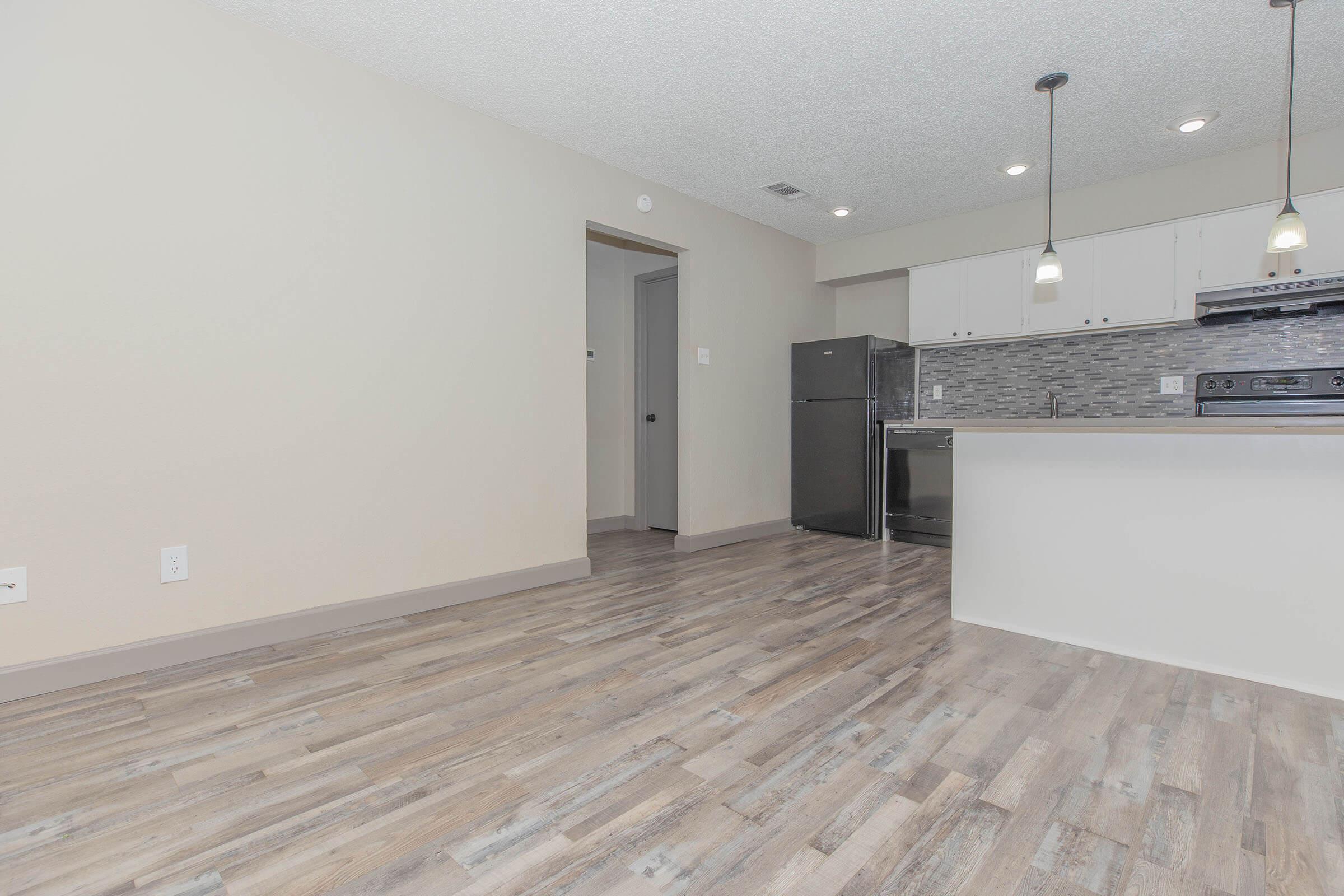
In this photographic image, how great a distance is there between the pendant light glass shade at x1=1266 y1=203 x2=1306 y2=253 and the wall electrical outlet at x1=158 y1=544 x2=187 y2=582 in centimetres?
425

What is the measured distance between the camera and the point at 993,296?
4.68m

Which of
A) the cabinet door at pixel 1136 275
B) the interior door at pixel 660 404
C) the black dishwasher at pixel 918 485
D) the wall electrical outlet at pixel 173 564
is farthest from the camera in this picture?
the interior door at pixel 660 404

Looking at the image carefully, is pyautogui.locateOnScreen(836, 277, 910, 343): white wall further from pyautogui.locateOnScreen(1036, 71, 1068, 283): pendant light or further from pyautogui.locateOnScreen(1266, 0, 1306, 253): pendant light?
pyautogui.locateOnScreen(1266, 0, 1306, 253): pendant light

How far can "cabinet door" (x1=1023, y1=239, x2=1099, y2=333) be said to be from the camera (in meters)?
4.27

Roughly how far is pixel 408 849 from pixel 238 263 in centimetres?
225

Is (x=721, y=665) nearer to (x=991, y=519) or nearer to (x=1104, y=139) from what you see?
(x=991, y=519)

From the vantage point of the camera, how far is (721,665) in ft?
7.76

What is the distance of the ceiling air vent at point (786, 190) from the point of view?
4285 mm

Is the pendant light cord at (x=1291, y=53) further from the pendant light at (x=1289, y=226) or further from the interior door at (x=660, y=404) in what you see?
the interior door at (x=660, y=404)

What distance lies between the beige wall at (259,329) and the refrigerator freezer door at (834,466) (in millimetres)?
2237

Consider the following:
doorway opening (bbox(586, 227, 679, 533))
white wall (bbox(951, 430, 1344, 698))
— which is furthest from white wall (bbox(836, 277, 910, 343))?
white wall (bbox(951, 430, 1344, 698))

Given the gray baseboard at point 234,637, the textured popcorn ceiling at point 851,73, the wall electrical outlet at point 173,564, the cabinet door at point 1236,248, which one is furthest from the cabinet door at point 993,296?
the wall electrical outlet at point 173,564

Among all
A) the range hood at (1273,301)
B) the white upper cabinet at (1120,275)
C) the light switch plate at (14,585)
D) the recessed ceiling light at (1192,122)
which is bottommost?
the light switch plate at (14,585)

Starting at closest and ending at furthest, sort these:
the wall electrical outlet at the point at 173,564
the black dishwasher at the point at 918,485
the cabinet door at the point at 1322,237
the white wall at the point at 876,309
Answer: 1. the wall electrical outlet at the point at 173,564
2. the cabinet door at the point at 1322,237
3. the black dishwasher at the point at 918,485
4. the white wall at the point at 876,309
